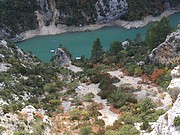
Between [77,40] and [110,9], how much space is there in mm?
22719

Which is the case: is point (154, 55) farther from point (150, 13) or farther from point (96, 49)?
point (150, 13)

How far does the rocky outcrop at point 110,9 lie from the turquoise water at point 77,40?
6067mm

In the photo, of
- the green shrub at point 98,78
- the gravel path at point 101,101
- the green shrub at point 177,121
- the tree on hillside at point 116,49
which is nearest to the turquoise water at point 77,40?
the tree on hillside at point 116,49

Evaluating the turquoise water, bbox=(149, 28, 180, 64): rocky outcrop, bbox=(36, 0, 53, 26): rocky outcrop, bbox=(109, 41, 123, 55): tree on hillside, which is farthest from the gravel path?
bbox=(36, 0, 53, 26): rocky outcrop

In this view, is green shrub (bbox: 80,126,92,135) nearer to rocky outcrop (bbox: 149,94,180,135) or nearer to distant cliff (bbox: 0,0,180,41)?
rocky outcrop (bbox: 149,94,180,135)

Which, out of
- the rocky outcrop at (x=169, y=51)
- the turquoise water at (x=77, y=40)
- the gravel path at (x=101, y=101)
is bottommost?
the gravel path at (x=101, y=101)

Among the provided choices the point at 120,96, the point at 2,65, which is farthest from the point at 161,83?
the point at 2,65

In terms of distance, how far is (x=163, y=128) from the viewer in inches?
983

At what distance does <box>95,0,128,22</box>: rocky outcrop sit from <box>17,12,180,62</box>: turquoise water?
6.07m

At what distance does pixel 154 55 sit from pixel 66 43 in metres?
65.9

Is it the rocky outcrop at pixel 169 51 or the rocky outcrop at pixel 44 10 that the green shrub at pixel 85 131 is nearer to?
the rocky outcrop at pixel 169 51

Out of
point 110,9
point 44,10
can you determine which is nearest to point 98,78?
point 110,9

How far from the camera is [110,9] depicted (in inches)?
5615

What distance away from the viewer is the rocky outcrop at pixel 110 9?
463ft
